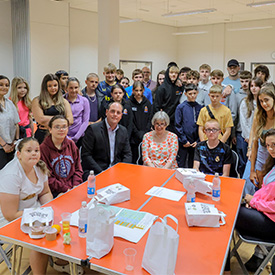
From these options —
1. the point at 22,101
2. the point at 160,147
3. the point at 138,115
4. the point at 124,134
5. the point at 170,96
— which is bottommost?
the point at 160,147

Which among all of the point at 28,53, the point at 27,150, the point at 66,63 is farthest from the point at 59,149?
the point at 66,63

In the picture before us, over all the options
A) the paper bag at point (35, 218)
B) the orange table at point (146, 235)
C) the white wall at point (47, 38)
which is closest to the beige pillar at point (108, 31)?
the white wall at point (47, 38)

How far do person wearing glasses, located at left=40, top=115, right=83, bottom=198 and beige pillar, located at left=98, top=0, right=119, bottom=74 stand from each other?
4298mm

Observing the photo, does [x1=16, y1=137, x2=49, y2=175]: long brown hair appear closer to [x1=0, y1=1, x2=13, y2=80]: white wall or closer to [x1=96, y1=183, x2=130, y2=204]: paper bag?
[x1=96, y1=183, x2=130, y2=204]: paper bag

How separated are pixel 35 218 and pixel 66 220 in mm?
207

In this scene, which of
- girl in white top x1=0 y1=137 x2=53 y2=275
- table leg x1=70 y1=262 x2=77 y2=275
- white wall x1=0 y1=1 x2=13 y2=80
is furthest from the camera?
white wall x1=0 y1=1 x2=13 y2=80

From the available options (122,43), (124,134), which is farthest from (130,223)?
(122,43)

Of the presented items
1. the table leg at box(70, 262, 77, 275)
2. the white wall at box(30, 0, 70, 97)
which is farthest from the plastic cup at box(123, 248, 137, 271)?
the white wall at box(30, 0, 70, 97)

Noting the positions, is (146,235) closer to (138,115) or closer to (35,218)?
(35,218)

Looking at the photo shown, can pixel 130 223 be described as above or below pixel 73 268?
above

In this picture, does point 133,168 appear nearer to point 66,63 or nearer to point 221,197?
point 221,197

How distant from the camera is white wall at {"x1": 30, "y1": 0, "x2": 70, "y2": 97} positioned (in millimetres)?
7922

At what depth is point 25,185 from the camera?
2420mm

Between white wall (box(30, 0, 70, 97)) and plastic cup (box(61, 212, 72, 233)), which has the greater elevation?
white wall (box(30, 0, 70, 97))
